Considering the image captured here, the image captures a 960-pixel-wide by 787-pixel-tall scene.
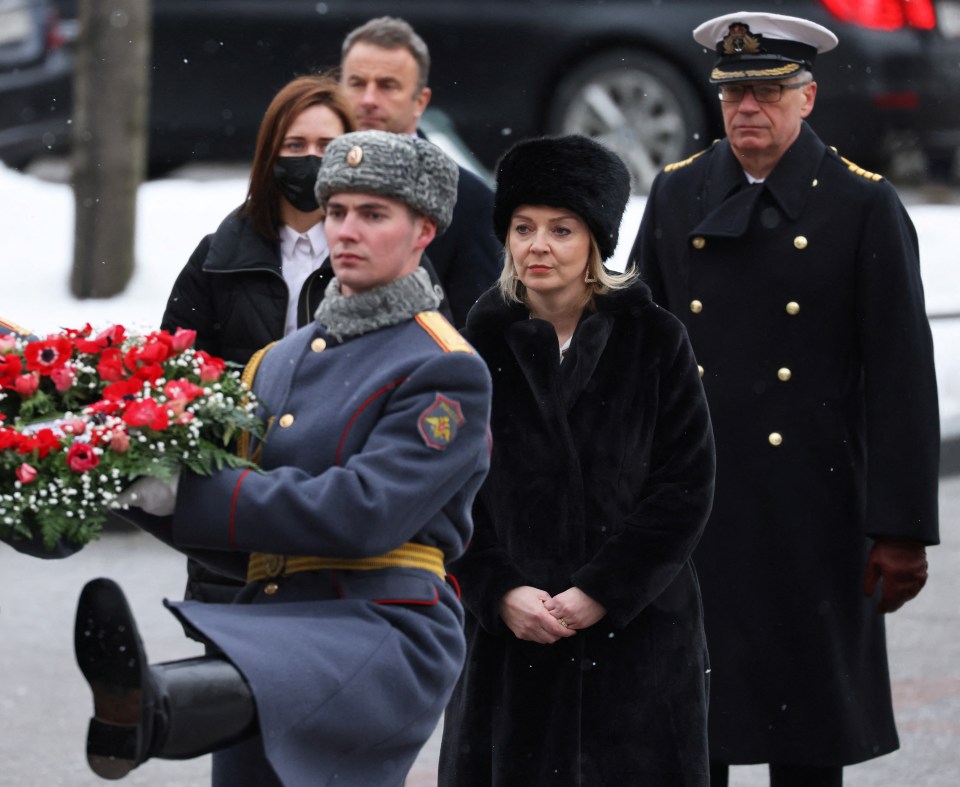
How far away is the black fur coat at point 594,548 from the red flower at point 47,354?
116 cm

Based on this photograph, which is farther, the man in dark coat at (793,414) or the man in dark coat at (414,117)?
the man in dark coat at (414,117)

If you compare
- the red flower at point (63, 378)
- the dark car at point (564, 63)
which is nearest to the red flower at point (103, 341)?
the red flower at point (63, 378)

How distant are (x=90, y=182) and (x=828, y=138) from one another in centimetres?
454

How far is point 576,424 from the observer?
479cm

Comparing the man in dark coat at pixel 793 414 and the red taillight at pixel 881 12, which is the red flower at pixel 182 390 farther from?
the red taillight at pixel 881 12

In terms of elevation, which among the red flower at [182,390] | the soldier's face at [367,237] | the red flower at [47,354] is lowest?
the red flower at [182,390]

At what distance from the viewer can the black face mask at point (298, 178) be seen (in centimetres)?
553

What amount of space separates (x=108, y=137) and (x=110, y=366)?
9217 mm

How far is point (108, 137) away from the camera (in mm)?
12930

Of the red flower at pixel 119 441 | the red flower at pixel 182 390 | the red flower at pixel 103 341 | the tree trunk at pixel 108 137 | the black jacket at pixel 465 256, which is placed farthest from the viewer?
the tree trunk at pixel 108 137

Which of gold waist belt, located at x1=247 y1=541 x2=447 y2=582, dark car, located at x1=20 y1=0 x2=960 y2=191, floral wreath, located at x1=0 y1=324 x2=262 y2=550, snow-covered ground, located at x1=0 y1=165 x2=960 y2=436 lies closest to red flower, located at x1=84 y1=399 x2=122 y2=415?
floral wreath, located at x1=0 y1=324 x2=262 y2=550

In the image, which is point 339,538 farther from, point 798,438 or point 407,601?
point 798,438

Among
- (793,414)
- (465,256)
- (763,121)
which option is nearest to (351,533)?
(793,414)

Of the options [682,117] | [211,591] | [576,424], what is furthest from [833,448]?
[682,117]
